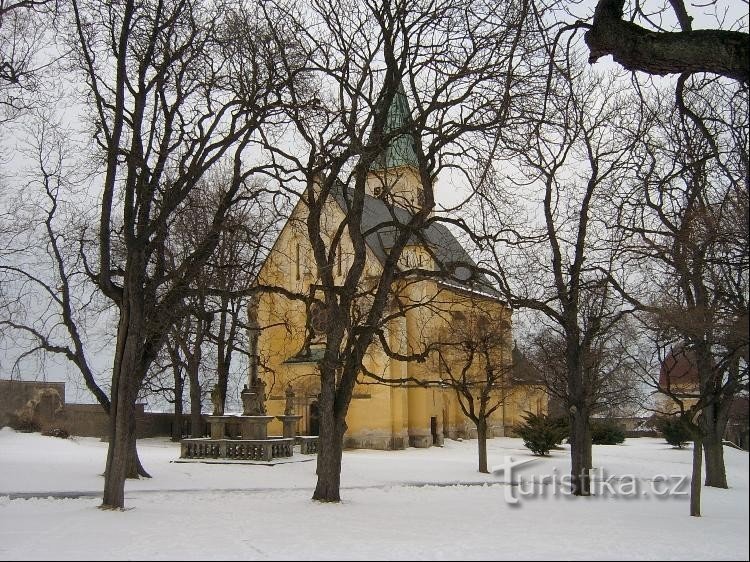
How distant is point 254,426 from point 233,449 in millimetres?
1170

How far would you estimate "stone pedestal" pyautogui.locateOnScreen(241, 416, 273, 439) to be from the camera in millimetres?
29391

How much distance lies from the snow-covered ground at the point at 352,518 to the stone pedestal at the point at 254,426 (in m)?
2.29

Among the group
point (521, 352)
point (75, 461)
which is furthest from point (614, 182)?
point (521, 352)

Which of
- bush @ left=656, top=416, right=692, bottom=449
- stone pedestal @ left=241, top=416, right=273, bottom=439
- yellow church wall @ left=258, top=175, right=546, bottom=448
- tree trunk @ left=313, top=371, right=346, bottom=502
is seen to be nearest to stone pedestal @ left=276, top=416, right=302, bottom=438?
stone pedestal @ left=241, top=416, right=273, bottom=439

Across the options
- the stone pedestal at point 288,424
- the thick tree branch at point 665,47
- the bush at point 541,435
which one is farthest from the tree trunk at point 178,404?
the thick tree branch at point 665,47

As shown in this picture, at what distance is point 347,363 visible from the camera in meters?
17.1

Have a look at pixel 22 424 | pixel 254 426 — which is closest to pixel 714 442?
pixel 254 426

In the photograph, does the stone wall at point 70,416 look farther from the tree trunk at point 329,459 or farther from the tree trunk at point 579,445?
the tree trunk at point 579,445

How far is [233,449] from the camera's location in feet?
95.3

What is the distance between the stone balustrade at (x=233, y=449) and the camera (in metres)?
28.7

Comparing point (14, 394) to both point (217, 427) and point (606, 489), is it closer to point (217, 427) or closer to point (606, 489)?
point (217, 427)

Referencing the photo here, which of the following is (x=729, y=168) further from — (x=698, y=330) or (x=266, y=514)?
(x=266, y=514)

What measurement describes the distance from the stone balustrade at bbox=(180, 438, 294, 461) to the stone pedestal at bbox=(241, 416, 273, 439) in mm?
474

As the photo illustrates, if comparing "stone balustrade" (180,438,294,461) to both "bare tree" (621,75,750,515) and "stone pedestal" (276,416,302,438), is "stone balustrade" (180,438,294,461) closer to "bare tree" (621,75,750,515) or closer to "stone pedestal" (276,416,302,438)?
"stone pedestal" (276,416,302,438)
